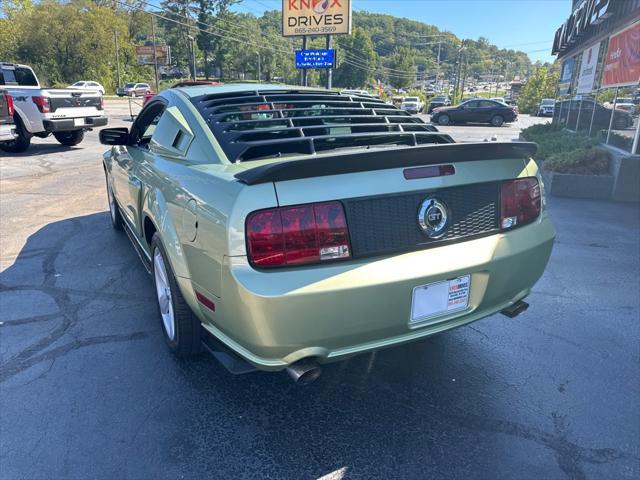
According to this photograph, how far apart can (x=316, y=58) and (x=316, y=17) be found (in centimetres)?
153

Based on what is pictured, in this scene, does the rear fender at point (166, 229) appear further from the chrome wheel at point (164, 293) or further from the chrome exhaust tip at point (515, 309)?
the chrome exhaust tip at point (515, 309)

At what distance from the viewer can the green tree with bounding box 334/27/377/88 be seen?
96938 millimetres

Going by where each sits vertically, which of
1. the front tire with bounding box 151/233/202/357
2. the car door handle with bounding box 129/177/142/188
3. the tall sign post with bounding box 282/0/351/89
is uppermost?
the tall sign post with bounding box 282/0/351/89

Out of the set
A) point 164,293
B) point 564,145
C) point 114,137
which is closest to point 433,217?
point 164,293

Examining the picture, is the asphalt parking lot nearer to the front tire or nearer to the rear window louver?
the front tire

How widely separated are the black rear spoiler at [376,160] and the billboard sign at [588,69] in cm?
1164

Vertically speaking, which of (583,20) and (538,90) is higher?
(583,20)

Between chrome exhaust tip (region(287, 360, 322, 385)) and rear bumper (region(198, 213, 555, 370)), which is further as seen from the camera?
chrome exhaust tip (region(287, 360, 322, 385))

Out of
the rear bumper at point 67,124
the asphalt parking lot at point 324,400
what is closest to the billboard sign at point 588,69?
the asphalt parking lot at point 324,400

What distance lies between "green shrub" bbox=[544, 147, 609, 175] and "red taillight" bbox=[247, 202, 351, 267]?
7.83 meters

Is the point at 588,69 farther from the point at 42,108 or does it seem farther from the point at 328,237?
the point at 42,108

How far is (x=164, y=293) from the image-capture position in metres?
3.18

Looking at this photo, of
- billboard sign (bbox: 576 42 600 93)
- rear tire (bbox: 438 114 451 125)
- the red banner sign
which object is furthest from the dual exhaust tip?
rear tire (bbox: 438 114 451 125)

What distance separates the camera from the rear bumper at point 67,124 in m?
11.5
